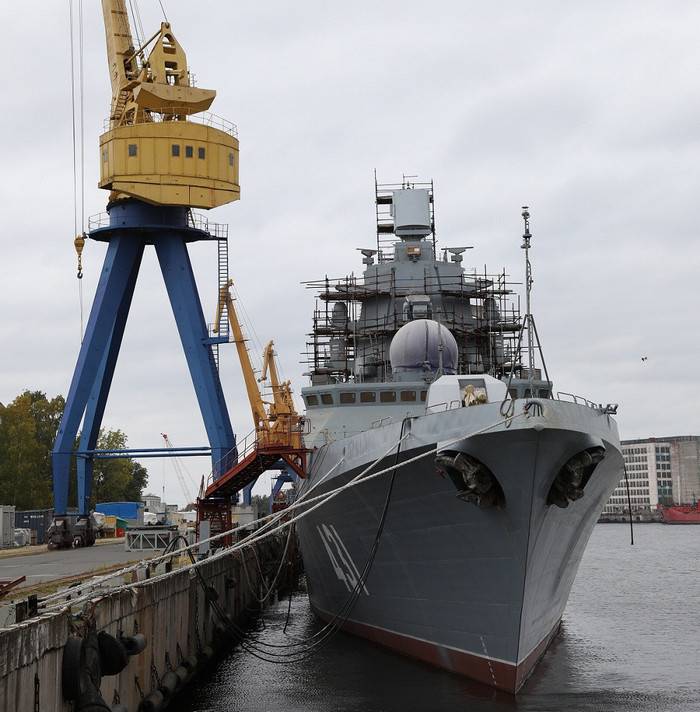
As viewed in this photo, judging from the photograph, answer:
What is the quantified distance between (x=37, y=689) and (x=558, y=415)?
24.6 ft

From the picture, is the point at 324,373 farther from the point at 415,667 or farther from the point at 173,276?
the point at 415,667

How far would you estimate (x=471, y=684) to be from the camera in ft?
53.7

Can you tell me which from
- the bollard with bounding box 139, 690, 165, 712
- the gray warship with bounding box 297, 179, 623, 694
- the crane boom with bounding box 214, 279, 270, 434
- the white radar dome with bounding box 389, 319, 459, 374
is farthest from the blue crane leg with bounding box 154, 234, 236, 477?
the bollard with bounding box 139, 690, 165, 712

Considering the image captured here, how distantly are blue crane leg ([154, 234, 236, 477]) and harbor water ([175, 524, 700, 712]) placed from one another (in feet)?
31.1

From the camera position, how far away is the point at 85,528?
36.8 m

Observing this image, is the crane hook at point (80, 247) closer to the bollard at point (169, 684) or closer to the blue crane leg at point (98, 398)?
the blue crane leg at point (98, 398)

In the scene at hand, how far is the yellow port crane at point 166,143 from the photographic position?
36.1 metres

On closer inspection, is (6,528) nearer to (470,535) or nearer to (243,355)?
(243,355)

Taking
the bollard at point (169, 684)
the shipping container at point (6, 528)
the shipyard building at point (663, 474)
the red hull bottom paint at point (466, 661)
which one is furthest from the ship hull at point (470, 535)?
the shipyard building at point (663, 474)

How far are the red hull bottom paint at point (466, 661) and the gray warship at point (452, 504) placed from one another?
3 cm

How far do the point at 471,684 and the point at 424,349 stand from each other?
727 cm

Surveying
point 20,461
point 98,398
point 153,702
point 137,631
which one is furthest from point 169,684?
point 20,461

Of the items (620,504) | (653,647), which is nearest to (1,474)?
(653,647)

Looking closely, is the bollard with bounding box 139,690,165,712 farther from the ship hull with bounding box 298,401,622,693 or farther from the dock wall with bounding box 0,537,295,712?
the ship hull with bounding box 298,401,622,693
